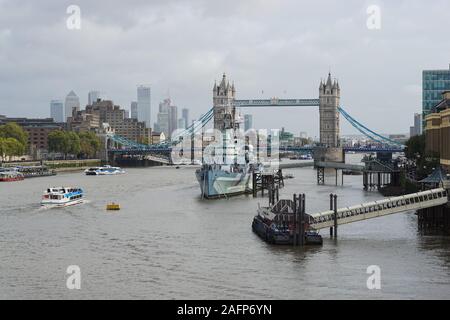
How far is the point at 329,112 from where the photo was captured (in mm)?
164875

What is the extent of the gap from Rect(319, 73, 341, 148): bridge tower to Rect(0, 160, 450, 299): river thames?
111539 millimetres

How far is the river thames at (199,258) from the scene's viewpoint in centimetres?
2578

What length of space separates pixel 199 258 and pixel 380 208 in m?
9.99

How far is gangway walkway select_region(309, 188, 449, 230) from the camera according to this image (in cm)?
3631

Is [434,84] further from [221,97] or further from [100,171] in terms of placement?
[221,97]

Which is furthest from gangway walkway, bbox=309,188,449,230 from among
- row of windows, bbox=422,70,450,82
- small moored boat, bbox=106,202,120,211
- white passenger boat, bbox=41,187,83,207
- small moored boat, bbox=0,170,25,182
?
row of windows, bbox=422,70,450,82

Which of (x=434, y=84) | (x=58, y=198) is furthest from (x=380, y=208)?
(x=434, y=84)

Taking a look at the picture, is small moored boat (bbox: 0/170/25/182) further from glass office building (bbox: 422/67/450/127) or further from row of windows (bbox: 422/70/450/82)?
row of windows (bbox: 422/70/450/82)

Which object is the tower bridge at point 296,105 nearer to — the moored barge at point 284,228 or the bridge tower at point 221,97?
the bridge tower at point 221,97

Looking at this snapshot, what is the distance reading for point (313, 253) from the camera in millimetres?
32188

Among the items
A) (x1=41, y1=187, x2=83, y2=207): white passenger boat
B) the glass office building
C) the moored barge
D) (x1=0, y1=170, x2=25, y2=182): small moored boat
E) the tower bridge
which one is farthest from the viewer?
the tower bridge

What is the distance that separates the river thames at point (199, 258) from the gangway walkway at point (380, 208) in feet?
2.99
